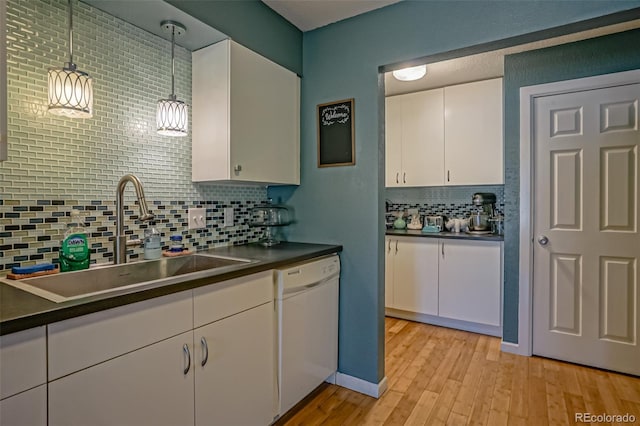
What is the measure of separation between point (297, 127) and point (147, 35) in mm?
962

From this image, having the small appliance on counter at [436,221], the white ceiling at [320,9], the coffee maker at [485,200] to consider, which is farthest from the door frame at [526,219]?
the white ceiling at [320,9]

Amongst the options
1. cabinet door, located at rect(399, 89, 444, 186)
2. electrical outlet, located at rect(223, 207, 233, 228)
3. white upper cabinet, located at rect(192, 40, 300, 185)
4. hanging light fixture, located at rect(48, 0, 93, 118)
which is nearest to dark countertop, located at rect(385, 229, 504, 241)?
cabinet door, located at rect(399, 89, 444, 186)

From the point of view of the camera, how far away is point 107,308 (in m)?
0.98

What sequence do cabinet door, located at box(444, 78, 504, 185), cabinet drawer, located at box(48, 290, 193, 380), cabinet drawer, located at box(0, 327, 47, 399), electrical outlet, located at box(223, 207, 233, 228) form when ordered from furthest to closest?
cabinet door, located at box(444, 78, 504, 185)
electrical outlet, located at box(223, 207, 233, 228)
cabinet drawer, located at box(48, 290, 193, 380)
cabinet drawer, located at box(0, 327, 47, 399)

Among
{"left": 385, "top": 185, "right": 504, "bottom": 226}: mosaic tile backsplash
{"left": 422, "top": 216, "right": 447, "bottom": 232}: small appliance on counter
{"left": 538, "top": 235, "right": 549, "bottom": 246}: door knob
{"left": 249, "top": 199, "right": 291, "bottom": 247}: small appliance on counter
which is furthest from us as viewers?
{"left": 422, "top": 216, "right": 447, "bottom": 232}: small appliance on counter

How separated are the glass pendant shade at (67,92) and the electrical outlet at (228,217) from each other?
95cm

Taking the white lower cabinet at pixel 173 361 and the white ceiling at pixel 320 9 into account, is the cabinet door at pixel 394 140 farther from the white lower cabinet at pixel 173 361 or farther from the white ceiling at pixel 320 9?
the white lower cabinet at pixel 173 361

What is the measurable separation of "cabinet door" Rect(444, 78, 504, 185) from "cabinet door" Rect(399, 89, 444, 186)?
0.08m

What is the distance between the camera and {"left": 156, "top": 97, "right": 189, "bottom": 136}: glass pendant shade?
1.62m

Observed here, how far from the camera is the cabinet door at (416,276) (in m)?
3.11

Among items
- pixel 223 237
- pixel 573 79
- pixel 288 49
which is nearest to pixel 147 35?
pixel 288 49

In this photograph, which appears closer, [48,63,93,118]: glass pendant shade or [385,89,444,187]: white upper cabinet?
[48,63,93,118]: glass pendant shade

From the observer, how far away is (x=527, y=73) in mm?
2529

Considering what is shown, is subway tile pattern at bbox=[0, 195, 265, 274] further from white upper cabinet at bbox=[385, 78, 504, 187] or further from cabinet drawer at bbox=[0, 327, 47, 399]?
white upper cabinet at bbox=[385, 78, 504, 187]
